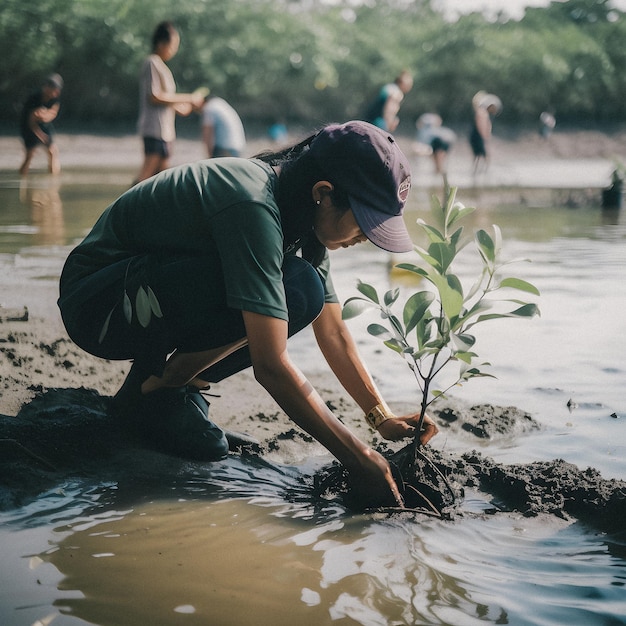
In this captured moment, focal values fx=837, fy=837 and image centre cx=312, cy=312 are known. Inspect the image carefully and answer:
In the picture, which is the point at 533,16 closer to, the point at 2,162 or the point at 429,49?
→ the point at 429,49

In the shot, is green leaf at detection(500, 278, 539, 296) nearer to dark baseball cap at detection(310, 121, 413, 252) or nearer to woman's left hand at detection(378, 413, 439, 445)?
dark baseball cap at detection(310, 121, 413, 252)

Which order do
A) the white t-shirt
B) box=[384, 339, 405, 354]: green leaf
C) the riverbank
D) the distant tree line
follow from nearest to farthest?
box=[384, 339, 405, 354]: green leaf < the white t-shirt < the riverbank < the distant tree line

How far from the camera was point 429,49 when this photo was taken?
31922mm

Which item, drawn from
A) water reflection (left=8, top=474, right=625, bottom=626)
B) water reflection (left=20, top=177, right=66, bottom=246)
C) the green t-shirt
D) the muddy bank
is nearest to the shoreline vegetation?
the muddy bank

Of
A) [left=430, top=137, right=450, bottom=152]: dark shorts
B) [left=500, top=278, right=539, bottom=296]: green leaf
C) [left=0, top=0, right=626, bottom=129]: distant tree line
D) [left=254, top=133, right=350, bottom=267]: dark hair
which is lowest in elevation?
[left=500, top=278, right=539, bottom=296]: green leaf

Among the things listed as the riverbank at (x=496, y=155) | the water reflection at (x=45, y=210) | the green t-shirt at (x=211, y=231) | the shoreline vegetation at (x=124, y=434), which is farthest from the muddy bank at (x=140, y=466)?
the riverbank at (x=496, y=155)

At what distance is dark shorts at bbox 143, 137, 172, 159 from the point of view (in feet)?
Answer: 26.6

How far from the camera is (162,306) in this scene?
2.65 metres

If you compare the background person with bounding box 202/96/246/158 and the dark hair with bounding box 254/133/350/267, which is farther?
the background person with bounding box 202/96/246/158

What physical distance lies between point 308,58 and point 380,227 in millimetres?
27272

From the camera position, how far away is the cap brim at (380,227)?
2.34 m

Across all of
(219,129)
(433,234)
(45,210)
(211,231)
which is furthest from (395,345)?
(219,129)

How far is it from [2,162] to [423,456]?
52.3ft

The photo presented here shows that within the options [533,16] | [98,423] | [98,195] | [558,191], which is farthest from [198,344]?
[533,16]
